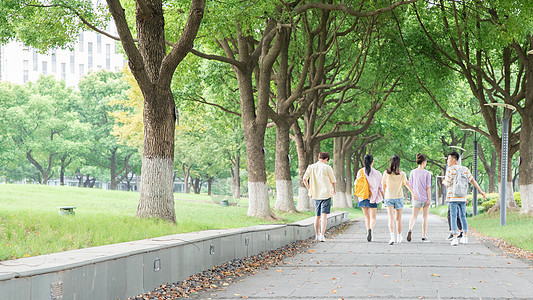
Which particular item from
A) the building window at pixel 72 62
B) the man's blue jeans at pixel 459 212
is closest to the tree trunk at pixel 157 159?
the man's blue jeans at pixel 459 212

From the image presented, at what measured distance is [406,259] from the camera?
36.6 feet

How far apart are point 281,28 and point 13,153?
133 ft

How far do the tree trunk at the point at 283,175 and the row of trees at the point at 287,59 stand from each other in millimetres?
41

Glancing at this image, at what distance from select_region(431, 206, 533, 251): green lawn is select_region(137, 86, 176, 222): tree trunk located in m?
7.23

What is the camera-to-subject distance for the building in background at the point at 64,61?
95.1 m

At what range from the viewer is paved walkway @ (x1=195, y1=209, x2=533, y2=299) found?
24.4 ft

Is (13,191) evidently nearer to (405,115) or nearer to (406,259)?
(405,115)

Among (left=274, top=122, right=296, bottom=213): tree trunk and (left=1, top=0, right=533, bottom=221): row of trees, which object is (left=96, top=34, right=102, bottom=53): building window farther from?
(left=274, top=122, right=296, bottom=213): tree trunk

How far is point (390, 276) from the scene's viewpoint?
8.87m

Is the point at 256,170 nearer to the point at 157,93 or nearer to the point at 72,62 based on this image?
the point at 157,93

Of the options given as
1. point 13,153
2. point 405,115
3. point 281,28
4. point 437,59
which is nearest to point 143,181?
point 281,28

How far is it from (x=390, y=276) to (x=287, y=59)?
1624 centimetres

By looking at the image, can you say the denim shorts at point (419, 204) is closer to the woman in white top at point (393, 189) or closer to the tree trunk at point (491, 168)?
the woman in white top at point (393, 189)

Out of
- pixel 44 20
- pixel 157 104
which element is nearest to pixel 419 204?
pixel 157 104
